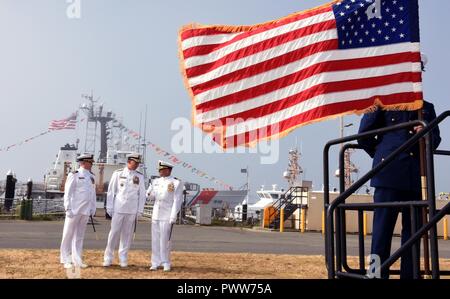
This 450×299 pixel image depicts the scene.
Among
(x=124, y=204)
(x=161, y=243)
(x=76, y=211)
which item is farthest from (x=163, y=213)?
(x=76, y=211)

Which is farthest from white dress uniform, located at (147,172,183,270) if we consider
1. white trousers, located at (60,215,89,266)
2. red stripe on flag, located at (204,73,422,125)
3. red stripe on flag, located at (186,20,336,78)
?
red stripe on flag, located at (204,73,422,125)

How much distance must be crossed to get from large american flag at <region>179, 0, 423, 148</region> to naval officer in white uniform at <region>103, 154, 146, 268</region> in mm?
3713

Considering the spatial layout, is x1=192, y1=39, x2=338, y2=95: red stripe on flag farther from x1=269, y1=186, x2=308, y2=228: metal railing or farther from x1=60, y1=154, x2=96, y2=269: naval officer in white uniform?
x1=269, y1=186, x2=308, y2=228: metal railing

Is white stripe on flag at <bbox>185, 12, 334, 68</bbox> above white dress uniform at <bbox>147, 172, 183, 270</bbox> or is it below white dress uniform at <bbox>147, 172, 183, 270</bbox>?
above

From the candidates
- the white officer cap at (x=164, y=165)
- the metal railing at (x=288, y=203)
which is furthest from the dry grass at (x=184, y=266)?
the metal railing at (x=288, y=203)

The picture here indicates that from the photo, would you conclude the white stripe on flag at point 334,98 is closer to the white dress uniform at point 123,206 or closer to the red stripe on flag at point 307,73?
the red stripe on flag at point 307,73

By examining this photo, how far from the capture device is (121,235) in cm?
762

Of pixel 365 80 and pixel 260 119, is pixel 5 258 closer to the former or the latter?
pixel 260 119

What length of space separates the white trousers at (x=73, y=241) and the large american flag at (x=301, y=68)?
163 inches

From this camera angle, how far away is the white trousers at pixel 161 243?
285 inches

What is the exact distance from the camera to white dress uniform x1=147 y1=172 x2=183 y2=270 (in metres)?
7.31

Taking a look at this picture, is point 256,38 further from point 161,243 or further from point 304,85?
point 161,243

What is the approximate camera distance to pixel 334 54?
162 inches
